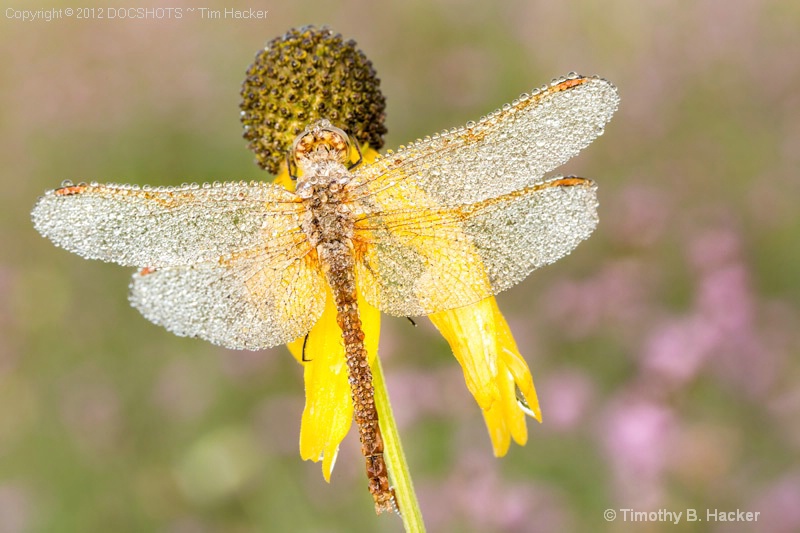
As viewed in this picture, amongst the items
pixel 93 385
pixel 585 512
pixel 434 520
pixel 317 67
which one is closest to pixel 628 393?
pixel 585 512

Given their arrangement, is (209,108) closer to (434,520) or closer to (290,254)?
(434,520)

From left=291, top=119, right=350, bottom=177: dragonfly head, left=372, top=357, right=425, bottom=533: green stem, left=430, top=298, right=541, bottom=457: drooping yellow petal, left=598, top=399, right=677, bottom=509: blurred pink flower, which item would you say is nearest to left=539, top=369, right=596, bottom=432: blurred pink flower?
left=598, top=399, right=677, bottom=509: blurred pink flower

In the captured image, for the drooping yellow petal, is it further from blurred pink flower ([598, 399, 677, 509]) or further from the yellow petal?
blurred pink flower ([598, 399, 677, 509])

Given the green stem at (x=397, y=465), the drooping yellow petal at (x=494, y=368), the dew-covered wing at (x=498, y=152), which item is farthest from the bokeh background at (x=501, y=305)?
the dew-covered wing at (x=498, y=152)

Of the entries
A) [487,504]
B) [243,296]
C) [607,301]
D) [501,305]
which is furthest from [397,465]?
[501,305]

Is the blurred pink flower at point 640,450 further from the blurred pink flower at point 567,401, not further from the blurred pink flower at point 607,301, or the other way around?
the blurred pink flower at point 607,301

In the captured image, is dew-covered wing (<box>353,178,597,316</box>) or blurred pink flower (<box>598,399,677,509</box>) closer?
dew-covered wing (<box>353,178,597,316</box>)
